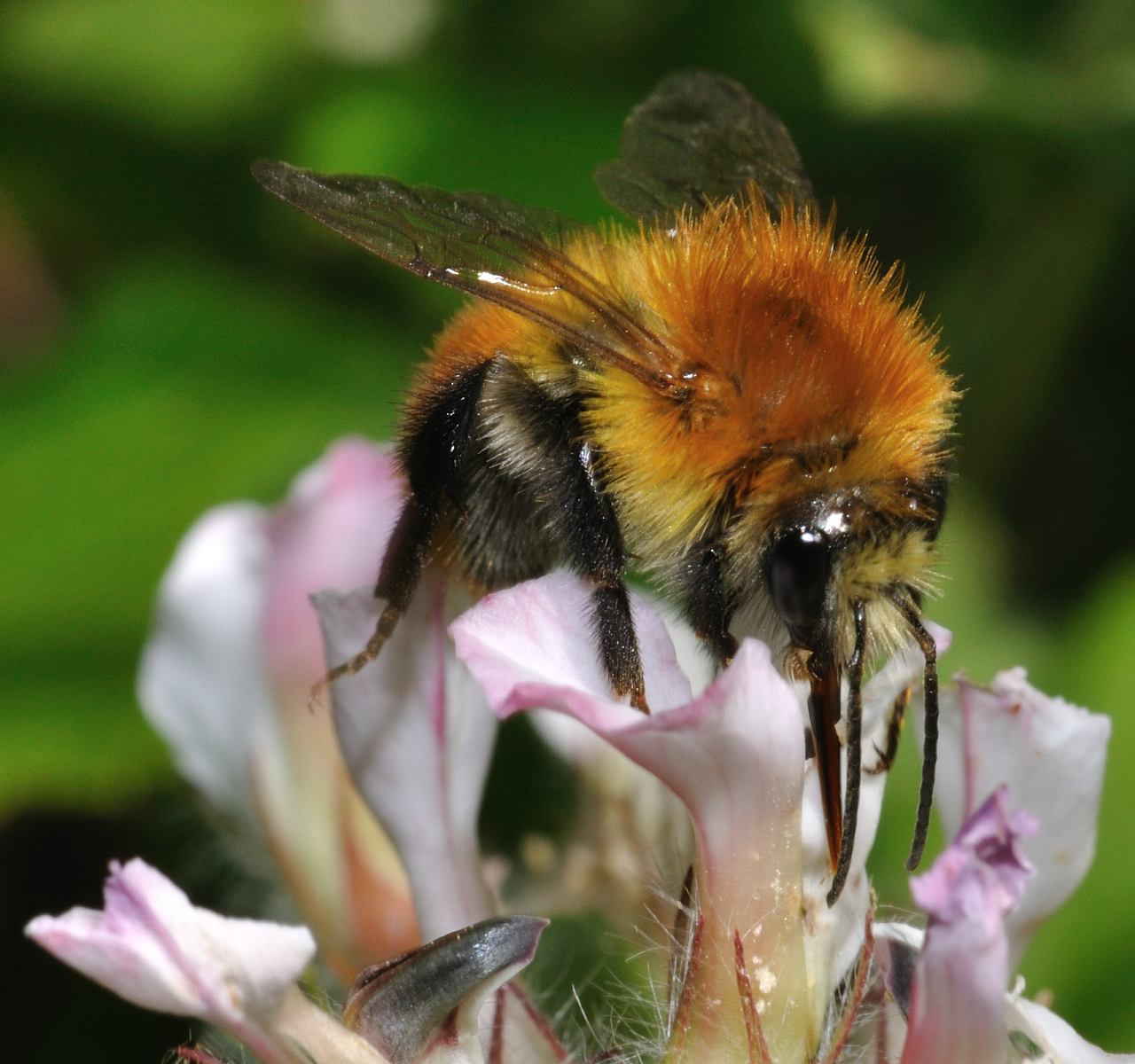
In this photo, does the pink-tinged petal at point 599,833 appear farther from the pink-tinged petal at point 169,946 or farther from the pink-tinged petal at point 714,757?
the pink-tinged petal at point 169,946

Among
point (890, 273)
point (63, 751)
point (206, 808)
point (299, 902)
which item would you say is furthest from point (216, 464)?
point (890, 273)

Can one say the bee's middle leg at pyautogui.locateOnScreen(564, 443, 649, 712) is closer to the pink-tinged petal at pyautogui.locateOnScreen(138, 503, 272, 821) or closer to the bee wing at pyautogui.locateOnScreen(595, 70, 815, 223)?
the bee wing at pyautogui.locateOnScreen(595, 70, 815, 223)

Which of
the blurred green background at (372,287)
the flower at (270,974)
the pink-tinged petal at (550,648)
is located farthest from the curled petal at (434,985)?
the blurred green background at (372,287)

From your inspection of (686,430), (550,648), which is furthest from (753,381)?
(550,648)

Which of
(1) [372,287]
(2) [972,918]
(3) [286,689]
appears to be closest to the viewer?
(2) [972,918]

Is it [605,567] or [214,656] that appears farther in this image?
[214,656]

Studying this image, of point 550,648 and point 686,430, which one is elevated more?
point 686,430

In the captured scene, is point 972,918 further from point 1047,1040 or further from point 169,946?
point 169,946
